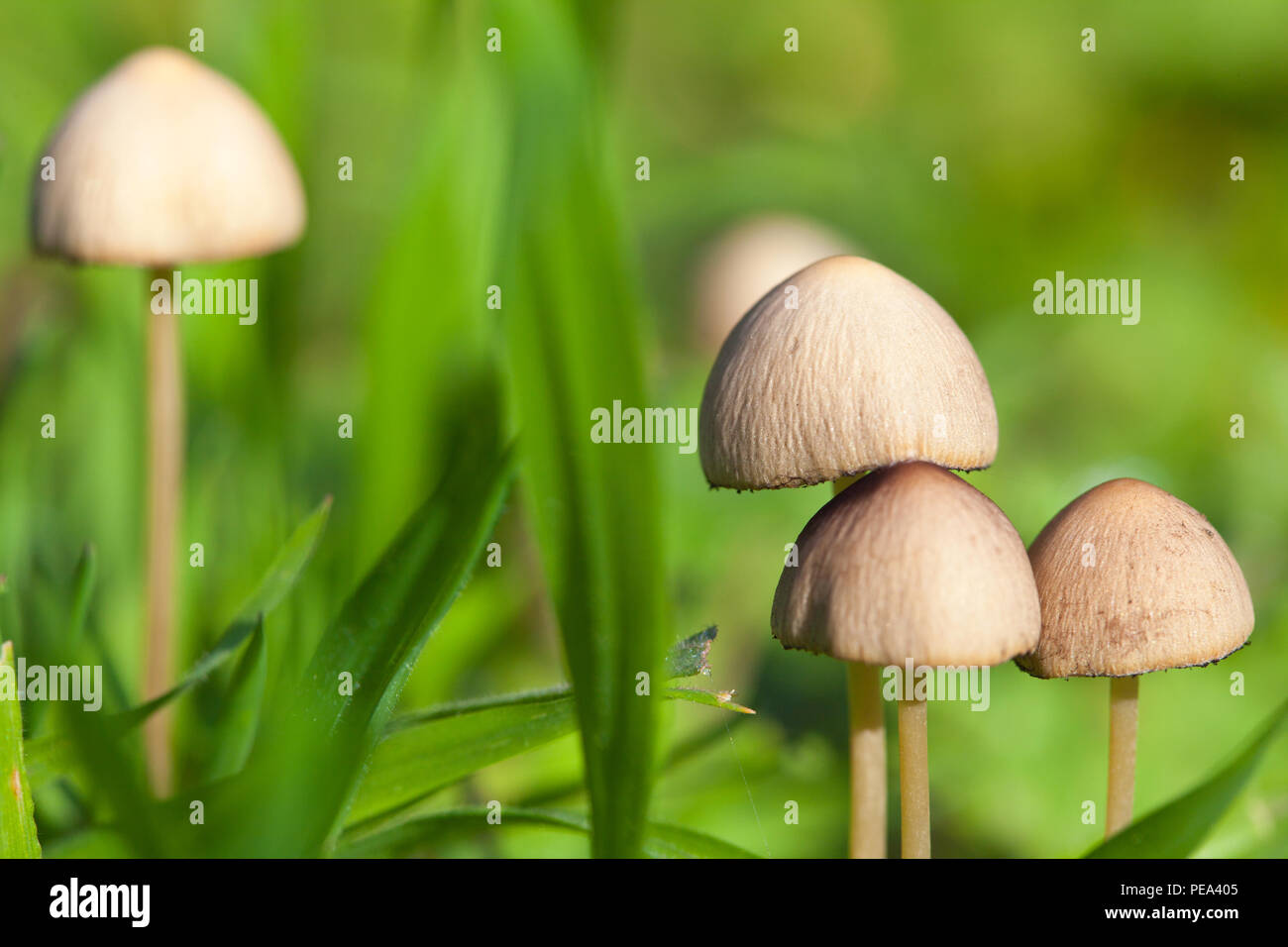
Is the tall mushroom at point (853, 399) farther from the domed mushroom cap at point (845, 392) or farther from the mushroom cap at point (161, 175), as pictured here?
the mushroom cap at point (161, 175)

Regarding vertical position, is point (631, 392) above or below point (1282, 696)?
above

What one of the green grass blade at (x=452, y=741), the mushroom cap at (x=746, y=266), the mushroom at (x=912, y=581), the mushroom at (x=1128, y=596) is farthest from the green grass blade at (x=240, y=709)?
the mushroom cap at (x=746, y=266)

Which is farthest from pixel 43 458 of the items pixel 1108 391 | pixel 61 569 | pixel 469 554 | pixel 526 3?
pixel 1108 391

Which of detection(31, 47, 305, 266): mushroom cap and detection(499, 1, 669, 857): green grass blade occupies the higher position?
detection(31, 47, 305, 266): mushroom cap

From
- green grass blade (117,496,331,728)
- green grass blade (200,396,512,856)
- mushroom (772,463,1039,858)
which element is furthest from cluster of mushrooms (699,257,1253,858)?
green grass blade (117,496,331,728)

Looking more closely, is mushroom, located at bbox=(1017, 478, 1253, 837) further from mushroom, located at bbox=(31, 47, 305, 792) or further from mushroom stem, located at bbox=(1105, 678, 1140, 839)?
mushroom, located at bbox=(31, 47, 305, 792)

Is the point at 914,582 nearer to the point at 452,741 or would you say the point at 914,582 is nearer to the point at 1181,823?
the point at 1181,823

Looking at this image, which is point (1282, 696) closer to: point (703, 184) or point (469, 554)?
point (469, 554)

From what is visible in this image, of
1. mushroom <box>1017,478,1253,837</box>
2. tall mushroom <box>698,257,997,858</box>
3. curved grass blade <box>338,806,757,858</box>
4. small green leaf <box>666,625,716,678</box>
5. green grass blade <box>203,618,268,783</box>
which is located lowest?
curved grass blade <box>338,806,757,858</box>
